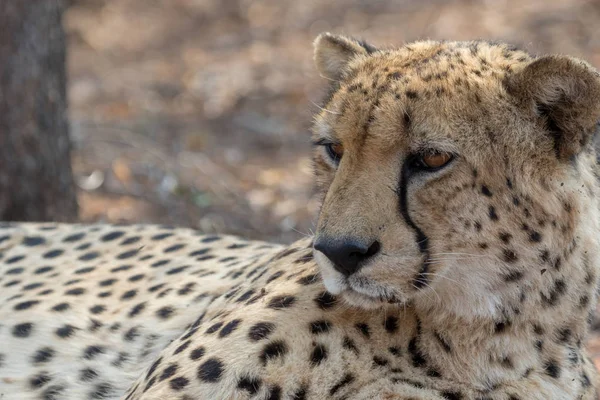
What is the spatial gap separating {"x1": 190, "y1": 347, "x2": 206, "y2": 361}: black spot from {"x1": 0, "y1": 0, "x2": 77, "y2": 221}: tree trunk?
2.23 metres

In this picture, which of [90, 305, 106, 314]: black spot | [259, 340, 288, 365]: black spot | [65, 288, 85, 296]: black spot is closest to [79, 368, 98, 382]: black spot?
[90, 305, 106, 314]: black spot

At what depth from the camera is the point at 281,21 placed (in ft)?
30.9

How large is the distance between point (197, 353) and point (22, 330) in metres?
0.96

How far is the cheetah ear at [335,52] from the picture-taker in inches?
112

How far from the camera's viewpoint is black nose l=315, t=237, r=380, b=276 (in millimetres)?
2217

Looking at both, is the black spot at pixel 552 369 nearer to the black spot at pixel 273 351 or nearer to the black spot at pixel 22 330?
the black spot at pixel 273 351

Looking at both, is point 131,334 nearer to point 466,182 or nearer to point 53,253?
point 53,253

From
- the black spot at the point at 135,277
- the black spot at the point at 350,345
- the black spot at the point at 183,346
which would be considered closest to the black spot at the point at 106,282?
the black spot at the point at 135,277

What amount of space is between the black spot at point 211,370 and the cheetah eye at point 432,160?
718 mm

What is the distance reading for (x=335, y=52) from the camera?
9.48 ft

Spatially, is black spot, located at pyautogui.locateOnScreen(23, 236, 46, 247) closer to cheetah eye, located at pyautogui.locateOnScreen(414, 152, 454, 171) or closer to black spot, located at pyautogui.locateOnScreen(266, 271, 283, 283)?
black spot, located at pyautogui.locateOnScreen(266, 271, 283, 283)

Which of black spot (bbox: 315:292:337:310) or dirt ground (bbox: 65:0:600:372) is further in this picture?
dirt ground (bbox: 65:0:600:372)

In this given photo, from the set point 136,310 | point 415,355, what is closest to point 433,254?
point 415,355

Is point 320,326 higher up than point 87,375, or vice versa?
point 320,326
